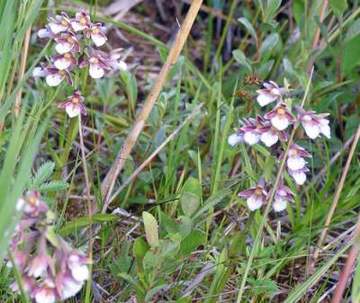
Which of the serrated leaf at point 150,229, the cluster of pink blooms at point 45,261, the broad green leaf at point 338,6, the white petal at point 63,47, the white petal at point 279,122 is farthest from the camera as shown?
the broad green leaf at point 338,6

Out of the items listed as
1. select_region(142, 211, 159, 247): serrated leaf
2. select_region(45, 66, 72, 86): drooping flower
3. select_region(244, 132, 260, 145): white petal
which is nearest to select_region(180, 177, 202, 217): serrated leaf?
select_region(142, 211, 159, 247): serrated leaf

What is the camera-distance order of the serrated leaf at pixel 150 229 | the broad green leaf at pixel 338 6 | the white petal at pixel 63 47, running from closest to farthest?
the serrated leaf at pixel 150 229, the white petal at pixel 63 47, the broad green leaf at pixel 338 6

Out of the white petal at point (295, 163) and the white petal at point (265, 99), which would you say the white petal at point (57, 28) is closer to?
the white petal at point (265, 99)

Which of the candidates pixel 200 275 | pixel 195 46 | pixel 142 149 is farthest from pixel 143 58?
pixel 200 275

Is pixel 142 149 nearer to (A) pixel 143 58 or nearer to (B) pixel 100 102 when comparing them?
(B) pixel 100 102

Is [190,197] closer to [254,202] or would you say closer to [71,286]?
[254,202]

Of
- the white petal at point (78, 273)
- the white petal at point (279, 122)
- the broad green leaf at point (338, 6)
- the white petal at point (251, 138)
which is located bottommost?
the white petal at point (78, 273)

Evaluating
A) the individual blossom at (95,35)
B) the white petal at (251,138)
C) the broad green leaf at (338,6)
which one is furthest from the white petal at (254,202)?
the broad green leaf at (338,6)

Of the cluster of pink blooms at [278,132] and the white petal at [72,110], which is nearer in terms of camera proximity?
the cluster of pink blooms at [278,132]

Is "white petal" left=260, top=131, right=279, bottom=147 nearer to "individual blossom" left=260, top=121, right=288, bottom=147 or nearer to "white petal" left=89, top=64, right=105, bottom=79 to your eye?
"individual blossom" left=260, top=121, right=288, bottom=147
